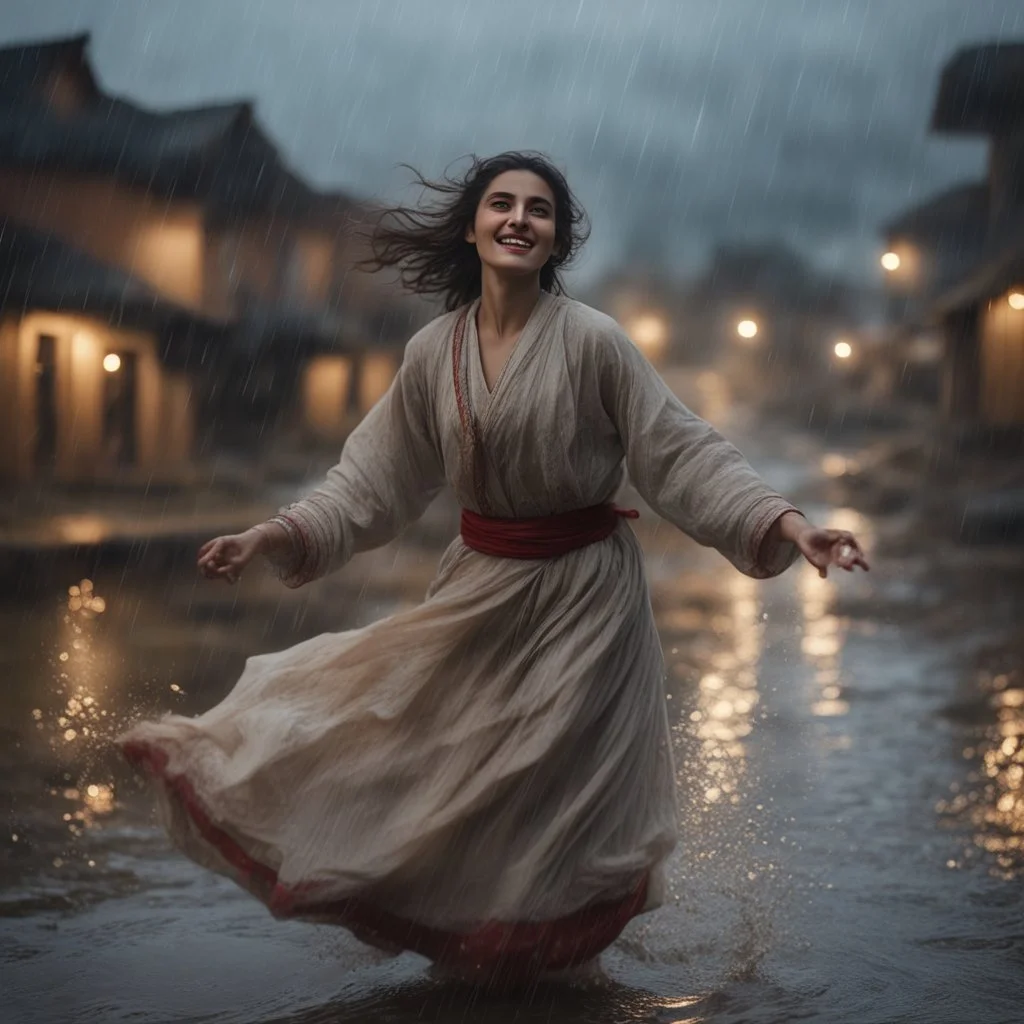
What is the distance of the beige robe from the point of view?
11.8 feet

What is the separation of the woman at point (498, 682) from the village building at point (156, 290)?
13770 mm

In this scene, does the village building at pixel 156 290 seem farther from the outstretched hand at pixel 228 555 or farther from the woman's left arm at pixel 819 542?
the woman's left arm at pixel 819 542

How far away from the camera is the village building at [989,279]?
24.2m

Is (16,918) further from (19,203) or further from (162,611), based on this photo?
(19,203)

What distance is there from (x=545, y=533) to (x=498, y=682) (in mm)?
417

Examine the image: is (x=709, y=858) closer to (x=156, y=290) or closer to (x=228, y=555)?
(x=228, y=555)

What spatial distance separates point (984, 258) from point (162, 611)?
19.9 metres

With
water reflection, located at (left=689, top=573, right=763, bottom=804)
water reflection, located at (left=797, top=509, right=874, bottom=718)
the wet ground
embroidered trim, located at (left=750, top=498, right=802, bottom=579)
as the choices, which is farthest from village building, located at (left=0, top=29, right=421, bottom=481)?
embroidered trim, located at (left=750, top=498, right=802, bottom=579)

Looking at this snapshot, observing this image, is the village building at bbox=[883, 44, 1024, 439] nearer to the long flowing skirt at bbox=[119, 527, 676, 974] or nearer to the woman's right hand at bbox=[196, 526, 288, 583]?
the long flowing skirt at bbox=[119, 527, 676, 974]

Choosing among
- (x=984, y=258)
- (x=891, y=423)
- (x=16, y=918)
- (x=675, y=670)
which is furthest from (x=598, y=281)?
(x=16, y=918)

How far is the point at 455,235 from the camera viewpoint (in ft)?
13.2

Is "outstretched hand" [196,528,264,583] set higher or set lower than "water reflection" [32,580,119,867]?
higher

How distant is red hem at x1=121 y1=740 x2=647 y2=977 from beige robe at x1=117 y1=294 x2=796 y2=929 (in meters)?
0.03

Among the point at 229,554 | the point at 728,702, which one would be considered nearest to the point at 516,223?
the point at 229,554
